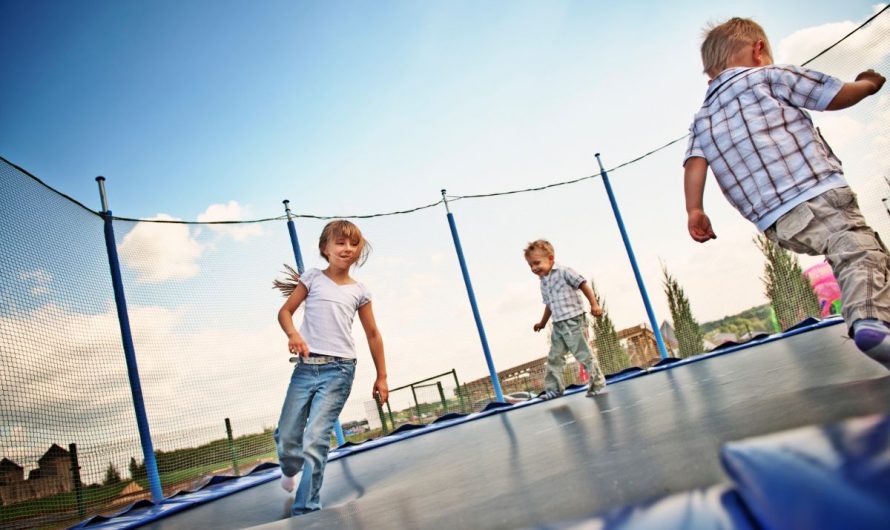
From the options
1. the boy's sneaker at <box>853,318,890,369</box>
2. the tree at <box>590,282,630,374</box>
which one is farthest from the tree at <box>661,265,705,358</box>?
the boy's sneaker at <box>853,318,890,369</box>

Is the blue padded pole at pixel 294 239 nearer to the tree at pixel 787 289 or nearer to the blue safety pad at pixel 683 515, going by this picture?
the blue safety pad at pixel 683 515

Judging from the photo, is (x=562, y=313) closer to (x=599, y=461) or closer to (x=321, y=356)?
(x=321, y=356)

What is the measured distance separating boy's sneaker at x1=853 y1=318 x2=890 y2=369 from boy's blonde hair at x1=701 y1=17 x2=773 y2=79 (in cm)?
89

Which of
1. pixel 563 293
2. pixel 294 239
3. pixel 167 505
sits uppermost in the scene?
pixel 294 239

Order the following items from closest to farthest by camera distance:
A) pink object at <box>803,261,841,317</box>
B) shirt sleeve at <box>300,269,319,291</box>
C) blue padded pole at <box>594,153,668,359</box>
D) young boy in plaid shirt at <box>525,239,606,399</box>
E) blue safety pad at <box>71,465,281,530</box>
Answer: shirt sleeve at <box>300,269,319,291</box>, blue safety pad at <box>71,465,281,530</box>, young boy in plaid shirt at <box>525,239,606,399</box>, blue padded pole at <box>594,153,668,359</box>, pink object at <box>803,261,841,317</box>

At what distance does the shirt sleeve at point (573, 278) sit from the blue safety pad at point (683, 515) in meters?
2.94

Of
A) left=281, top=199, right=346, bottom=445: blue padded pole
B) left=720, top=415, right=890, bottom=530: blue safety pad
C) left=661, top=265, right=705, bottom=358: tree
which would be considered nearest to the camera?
left=720, top=415, right=890, bottom=530: blue safety pad

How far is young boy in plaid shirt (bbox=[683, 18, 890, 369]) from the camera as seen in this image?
1103mm

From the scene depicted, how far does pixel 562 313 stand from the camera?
3338 millimetres

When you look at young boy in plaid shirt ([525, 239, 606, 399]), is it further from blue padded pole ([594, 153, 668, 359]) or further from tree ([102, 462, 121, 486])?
tree ([102, 462, 121, 486])

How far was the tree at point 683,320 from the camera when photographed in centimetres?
649

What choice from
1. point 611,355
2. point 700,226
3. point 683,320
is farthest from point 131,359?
point 683,320

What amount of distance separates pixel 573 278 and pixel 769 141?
2.12 meters

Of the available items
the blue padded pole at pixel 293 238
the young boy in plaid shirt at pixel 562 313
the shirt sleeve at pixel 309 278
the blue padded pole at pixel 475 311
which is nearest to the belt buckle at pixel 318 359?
the shirt sleeve at pixel 309 278
